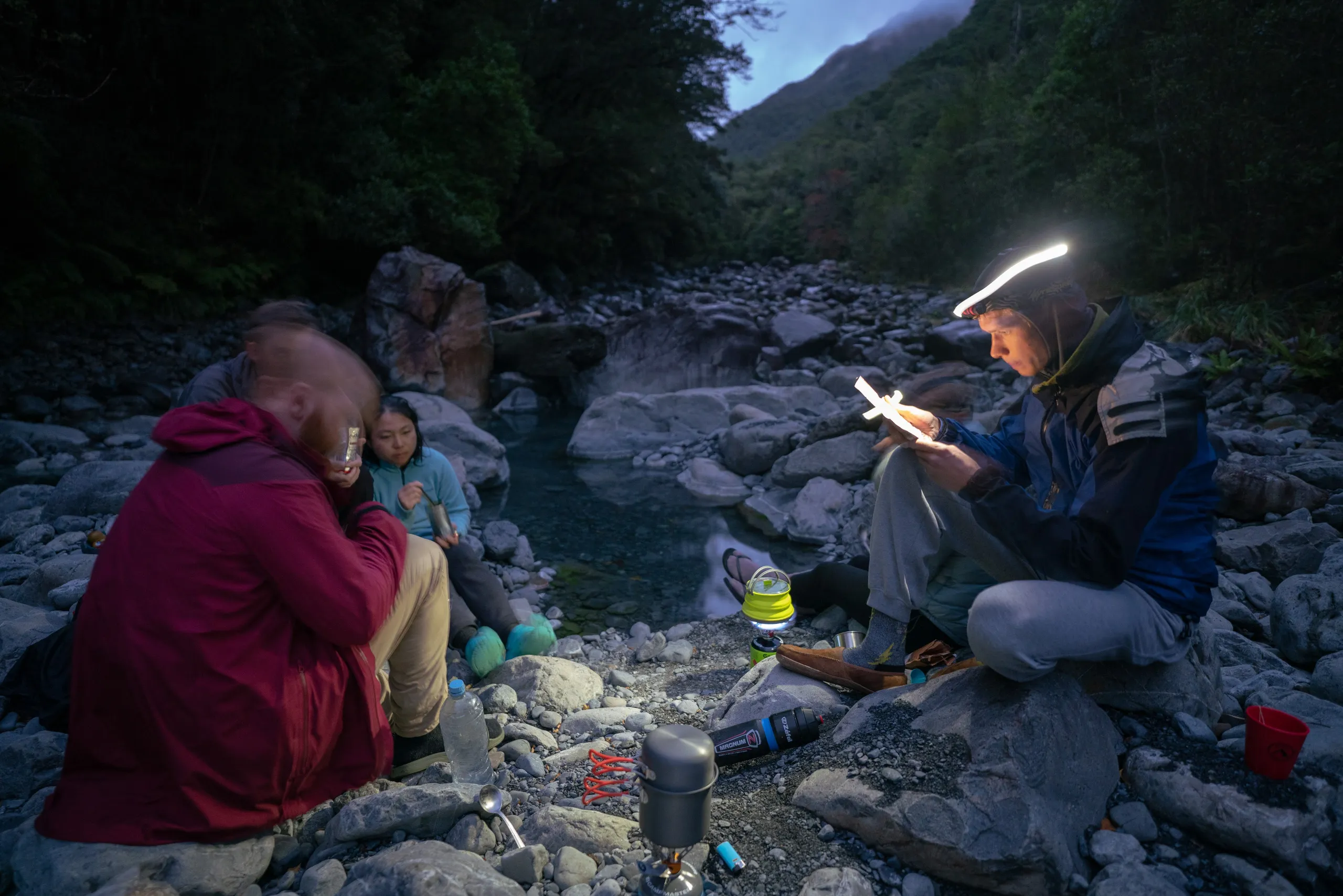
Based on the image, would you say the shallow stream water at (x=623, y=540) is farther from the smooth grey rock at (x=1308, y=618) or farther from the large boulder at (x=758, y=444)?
the smooth grey rock at (x=1308, y=618)

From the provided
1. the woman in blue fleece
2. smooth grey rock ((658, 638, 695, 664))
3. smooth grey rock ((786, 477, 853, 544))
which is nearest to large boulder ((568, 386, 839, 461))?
smooth grey rock ((786, 477, 853, 544))

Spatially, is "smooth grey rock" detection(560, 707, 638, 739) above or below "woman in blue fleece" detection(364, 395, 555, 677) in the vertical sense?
below

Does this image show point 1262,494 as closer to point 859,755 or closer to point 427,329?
point 859,755

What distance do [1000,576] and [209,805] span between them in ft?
8.50

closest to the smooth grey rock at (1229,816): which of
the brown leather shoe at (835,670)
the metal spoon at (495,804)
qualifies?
the brown leather shoe at (835,670)

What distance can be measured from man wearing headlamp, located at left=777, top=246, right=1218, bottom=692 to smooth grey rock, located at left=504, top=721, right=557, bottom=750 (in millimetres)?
1730

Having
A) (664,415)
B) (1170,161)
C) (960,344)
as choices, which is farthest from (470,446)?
(1170,161)

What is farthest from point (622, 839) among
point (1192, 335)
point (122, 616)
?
point (1192, 335)

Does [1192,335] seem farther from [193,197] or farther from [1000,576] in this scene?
[193,197]

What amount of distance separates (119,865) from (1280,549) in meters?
5.98

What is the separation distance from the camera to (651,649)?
4.91 m

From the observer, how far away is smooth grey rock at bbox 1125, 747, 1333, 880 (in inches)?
82.1

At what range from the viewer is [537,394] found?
14469 millimetres

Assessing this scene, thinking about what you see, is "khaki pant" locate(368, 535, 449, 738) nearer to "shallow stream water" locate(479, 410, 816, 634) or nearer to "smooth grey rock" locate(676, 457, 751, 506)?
"shallow stream water" locate(479, 410, 816, 634)
